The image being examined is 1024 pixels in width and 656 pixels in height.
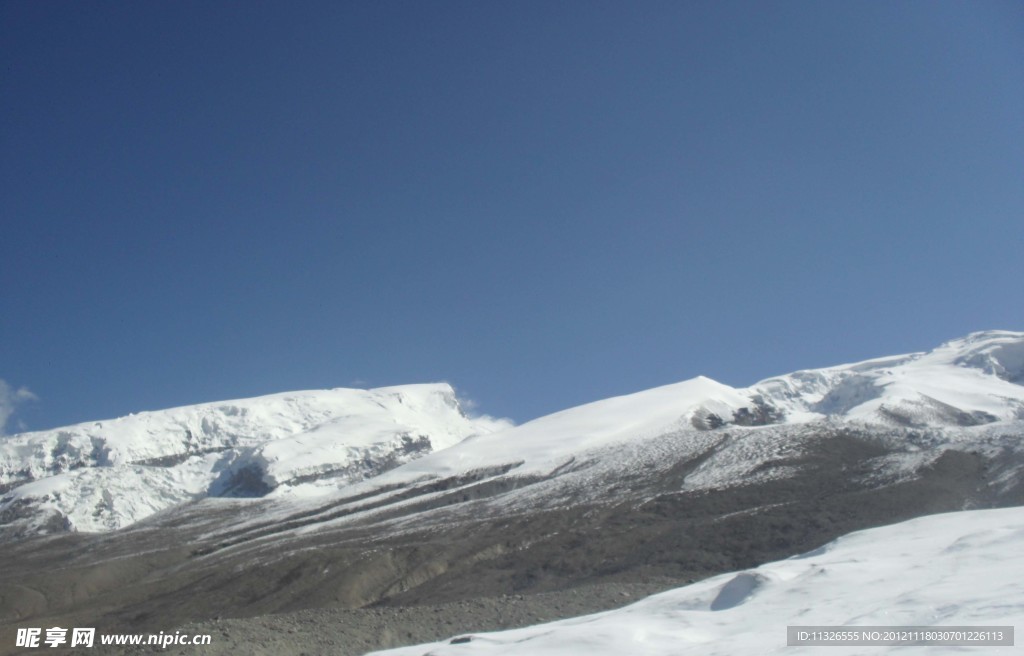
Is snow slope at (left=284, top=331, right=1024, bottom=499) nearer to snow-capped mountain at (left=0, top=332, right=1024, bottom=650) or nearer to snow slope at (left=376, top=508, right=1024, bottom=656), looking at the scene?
snow-capped mountain at (left=0, top=332, right=1024, bottom=650)

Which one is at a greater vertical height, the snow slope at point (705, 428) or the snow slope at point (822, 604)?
the snow slope at point (705, 428)

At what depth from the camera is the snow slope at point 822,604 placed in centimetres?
1619

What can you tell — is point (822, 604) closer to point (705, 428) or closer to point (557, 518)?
point (557, 518)

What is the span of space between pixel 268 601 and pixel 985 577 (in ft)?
177

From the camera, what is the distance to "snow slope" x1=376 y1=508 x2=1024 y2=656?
53.1ft

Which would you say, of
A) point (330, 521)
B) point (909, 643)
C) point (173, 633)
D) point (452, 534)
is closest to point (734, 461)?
point (452, 534)

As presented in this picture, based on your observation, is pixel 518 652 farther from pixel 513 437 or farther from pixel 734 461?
pixel 513 437

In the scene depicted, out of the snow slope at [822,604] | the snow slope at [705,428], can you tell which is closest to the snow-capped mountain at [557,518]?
the snow slope at [705,428]

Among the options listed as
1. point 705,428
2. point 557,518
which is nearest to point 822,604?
point 557,518

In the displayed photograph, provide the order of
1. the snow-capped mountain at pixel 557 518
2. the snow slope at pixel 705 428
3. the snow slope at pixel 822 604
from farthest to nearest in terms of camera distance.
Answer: the snow slope at pixel 705 428
the snow-capped mountain at pixel 557 518
the snow slope at pixel 822 604

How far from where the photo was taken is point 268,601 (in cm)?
6044

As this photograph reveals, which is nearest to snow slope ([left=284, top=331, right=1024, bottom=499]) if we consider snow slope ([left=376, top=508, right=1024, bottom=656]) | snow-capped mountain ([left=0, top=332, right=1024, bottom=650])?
snow-capped mountain ([left=0, top=332, right=1024, bottom=650])

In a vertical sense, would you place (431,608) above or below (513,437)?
below

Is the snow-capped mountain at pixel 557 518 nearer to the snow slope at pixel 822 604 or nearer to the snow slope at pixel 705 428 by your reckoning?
the snow slope at pixel 705 428
